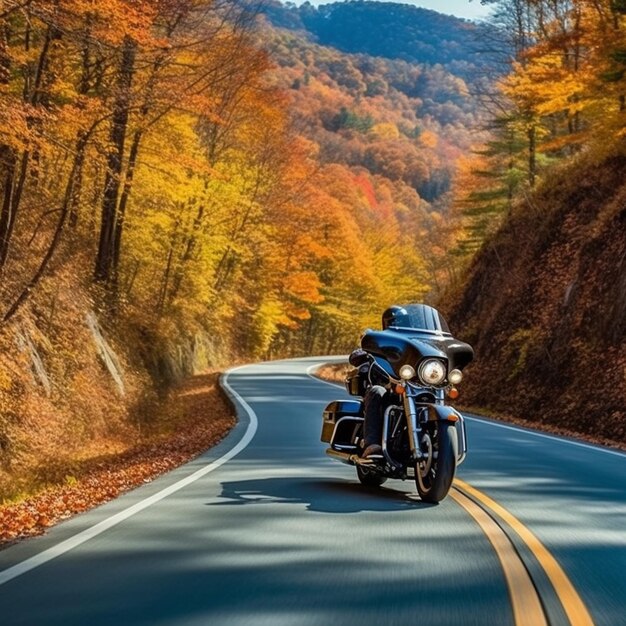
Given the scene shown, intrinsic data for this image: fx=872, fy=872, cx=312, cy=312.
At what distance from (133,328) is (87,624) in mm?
26296

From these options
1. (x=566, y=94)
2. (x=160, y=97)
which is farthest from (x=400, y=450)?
(x=566, y=94)

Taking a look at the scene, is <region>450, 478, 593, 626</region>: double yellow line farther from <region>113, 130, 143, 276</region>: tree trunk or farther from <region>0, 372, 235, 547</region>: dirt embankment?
<region>113, 130, 143, 276</region>: tree trunk

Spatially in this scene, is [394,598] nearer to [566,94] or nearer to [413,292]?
[566,94]

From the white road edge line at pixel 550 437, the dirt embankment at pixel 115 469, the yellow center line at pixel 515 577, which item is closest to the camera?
the yellow center line at pixel 515 577

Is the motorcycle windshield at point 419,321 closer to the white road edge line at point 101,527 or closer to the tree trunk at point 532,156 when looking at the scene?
the white road edge line at point 101,527

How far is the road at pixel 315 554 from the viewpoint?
181 inches

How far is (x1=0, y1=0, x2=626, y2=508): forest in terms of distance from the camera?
17.3 m

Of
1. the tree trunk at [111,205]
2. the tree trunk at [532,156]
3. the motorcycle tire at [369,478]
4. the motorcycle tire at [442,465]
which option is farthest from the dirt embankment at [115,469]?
the tree trunk at [532,156]

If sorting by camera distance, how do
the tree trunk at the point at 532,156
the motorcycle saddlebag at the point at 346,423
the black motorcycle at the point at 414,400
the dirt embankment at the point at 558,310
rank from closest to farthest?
the black motorcycle at the point at 414,400 < the motorcycle saddlebag at the point at 346,423 < the dirt embankment at the point at 558,310 < the tree trunk at the point at 532,156

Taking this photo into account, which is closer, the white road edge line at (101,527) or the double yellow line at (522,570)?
the double yellow line at (522,570)

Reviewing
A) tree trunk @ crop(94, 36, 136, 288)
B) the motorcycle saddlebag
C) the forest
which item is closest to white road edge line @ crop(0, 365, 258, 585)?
the motorcycle saddlebag

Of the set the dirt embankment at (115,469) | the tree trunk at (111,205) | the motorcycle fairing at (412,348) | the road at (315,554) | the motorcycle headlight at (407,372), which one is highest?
the tree trunk at (111,205)

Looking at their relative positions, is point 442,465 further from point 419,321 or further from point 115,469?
point 115,469

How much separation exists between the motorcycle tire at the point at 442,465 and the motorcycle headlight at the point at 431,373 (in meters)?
0.40
